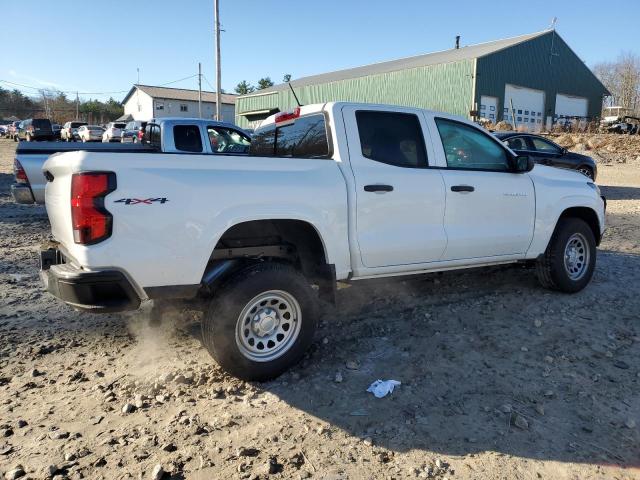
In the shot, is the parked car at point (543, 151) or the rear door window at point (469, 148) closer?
the rear door window at point (469, 148)

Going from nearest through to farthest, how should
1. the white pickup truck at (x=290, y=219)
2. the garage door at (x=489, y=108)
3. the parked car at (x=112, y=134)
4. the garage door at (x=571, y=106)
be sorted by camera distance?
the white pickup truck at (x=290, y=219), the garage door at (x=489, y=108), the parked car at (x=112, y=134), the garage door at (x=571, y=106)

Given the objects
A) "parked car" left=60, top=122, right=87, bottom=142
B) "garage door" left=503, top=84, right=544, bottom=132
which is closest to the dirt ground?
"garage door" left=503, top=84, right=544, bottom=132

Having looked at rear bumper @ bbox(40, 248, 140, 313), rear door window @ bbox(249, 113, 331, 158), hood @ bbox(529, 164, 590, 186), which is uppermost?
rear door window @ bbox(249, 113, 331, 158)

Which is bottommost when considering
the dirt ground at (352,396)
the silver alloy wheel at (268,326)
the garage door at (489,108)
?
the dirt ground at (352,396)

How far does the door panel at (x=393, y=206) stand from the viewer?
409cm

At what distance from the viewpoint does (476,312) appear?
16.7 feet

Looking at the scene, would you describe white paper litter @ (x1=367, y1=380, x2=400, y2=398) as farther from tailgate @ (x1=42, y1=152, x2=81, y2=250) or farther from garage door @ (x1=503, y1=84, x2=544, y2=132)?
garage door @ (x1=503, y1=84, x2=544, y2=132)

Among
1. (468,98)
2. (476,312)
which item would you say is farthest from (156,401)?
(468,98)

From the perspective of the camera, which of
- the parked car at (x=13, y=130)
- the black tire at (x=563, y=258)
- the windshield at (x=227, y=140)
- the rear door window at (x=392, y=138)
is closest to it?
the rear door window at (x=392, y=138)

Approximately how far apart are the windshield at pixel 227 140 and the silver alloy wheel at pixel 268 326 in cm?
642

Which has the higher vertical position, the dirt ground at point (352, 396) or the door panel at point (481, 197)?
the door panel at point (481, 197)

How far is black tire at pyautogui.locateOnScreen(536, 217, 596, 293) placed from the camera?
18.1 feet

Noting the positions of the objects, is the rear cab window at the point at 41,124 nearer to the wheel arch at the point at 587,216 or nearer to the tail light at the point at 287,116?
the tail light at the point at 287,116

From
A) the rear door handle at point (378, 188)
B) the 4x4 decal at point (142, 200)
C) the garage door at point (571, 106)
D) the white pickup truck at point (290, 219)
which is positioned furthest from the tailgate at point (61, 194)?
the garage door at point (571, 106)
